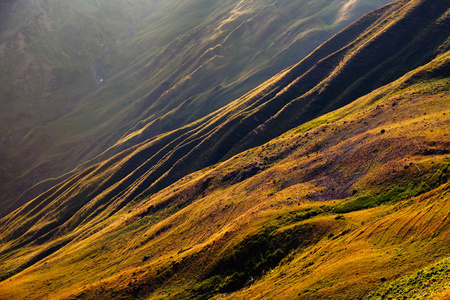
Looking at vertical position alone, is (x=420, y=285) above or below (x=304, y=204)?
below

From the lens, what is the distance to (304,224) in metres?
57.6

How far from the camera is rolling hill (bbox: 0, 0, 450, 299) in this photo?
4350cm

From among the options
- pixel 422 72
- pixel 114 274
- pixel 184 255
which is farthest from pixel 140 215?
pixel 422 72

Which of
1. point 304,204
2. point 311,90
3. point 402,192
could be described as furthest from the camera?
point 311,90

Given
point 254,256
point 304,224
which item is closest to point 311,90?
point 304,224

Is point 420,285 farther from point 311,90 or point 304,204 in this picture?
point 311,90

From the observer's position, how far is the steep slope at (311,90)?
456ft

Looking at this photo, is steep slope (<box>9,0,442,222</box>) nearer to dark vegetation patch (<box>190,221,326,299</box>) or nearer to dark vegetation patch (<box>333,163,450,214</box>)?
dark vegetation patch (<box>333,163,450,214</box>)

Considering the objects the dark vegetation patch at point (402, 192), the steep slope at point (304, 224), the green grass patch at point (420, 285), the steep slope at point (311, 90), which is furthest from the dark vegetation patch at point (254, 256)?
the steep slope at point (311, 90)

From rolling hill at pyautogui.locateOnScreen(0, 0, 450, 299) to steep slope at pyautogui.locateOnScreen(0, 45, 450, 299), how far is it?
0.32 m

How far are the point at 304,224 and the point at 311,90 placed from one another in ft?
362

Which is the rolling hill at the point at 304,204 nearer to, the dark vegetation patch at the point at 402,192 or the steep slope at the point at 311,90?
the dark vegetation patch at the point at 402,192

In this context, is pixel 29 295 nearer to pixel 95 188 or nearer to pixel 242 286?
pixel 242 286

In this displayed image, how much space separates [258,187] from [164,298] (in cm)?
4018
